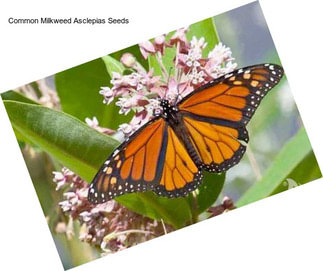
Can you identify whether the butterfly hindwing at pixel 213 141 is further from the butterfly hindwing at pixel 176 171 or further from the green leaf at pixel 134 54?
the green leaf at pixel 134 54

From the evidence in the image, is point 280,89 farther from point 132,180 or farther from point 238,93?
point 132,180

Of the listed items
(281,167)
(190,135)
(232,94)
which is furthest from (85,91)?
(281,167)

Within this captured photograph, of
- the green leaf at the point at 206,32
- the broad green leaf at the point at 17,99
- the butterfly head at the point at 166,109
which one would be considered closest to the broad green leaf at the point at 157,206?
the butterfly head at the point at 166,109

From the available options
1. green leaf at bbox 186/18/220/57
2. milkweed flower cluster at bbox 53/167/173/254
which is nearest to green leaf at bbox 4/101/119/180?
milkweed flower cluster at bbox 53/167/173/254

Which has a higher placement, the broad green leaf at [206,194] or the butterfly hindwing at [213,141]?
the butterfly hindwing at [213,141]

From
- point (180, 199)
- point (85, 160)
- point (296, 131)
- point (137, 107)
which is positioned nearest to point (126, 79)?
point (137, 107)

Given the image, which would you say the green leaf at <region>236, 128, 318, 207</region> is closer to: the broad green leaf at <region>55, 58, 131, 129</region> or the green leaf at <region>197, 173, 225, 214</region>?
Result: the green leaf at <region>197, 173, 225, 214</region>

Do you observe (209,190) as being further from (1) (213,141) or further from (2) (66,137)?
(2) (66,137)
